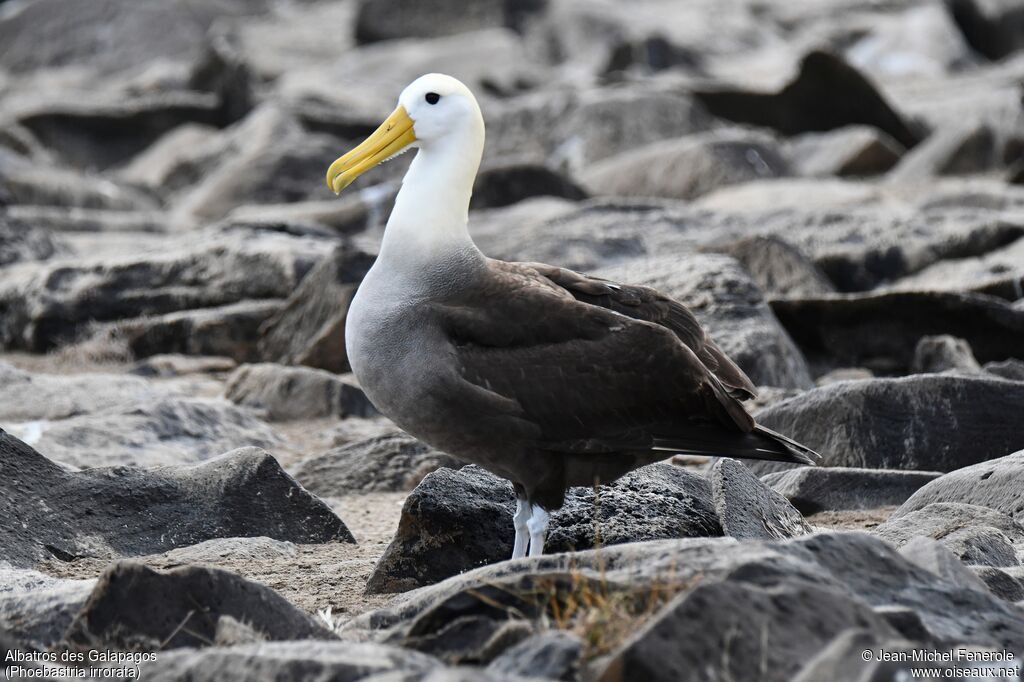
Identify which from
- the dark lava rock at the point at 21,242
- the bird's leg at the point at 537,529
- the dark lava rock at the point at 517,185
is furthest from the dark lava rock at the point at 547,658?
the dark lava rock at the point at 517,185

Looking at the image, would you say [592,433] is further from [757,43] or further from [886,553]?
[757,43]

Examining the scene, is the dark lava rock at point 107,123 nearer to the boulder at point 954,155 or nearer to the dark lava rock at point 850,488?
the boulder at point 954,155

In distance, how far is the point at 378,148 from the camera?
232 inches

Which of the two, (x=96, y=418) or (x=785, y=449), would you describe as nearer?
(x=785, y=449)

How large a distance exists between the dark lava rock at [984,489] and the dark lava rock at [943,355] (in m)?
2.76

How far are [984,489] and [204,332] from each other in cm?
669

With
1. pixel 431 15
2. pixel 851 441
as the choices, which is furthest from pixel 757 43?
pixel 851 441

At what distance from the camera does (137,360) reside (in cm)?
1126

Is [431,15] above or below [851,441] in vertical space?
below

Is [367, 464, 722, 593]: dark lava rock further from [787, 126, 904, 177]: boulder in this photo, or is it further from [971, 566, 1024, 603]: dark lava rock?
[787, 126, 904, 177]: boulder

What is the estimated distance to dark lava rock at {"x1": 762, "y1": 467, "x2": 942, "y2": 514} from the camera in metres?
6.61

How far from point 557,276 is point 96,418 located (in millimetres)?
3242

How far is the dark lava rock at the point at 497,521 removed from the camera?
536cm

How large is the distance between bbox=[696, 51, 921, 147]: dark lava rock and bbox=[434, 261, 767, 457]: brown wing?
1629 cm
